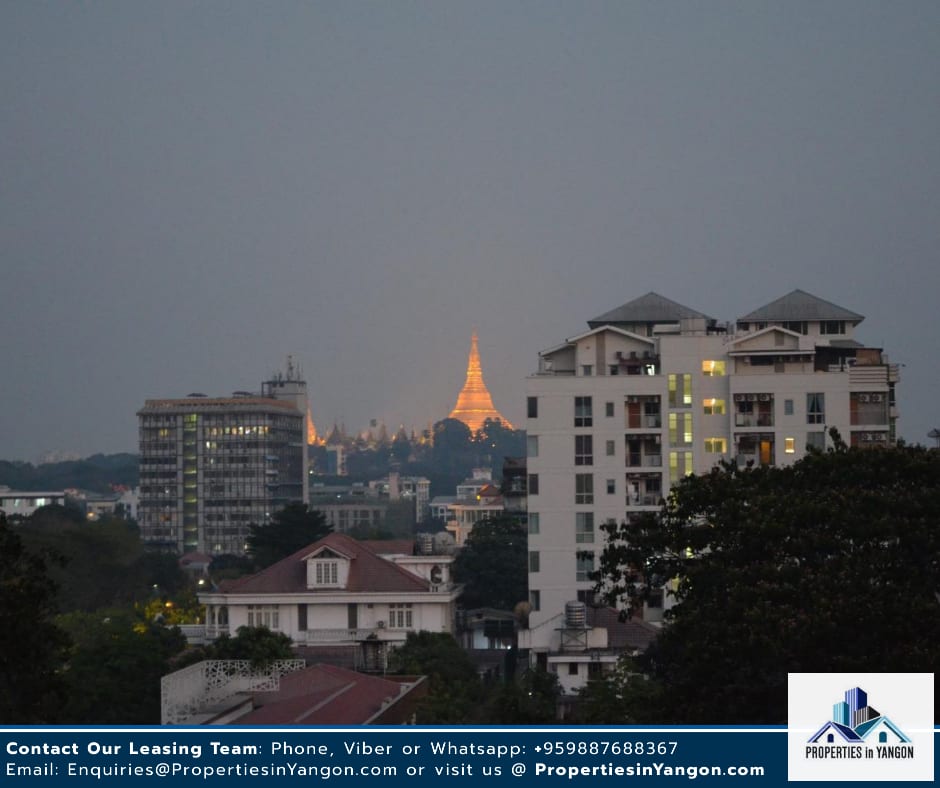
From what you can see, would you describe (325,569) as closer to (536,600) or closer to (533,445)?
(536,600)

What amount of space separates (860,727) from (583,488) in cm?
4474

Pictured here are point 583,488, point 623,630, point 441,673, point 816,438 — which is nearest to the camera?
point 441,673

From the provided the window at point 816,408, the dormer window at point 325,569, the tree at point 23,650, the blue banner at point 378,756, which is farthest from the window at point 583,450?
the blue banner at point 378,756

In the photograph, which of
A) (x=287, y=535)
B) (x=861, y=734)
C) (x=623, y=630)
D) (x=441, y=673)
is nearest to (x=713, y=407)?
(x=623, y=630)

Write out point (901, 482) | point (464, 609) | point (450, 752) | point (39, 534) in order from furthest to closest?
point (39, 534), point (464, 609), point (901, 482), point (450, 752)

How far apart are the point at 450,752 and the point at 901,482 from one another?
14.8 metres

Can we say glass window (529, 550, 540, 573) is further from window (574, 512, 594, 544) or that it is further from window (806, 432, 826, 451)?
window (806, 432, 826, 451)

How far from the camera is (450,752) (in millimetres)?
14469

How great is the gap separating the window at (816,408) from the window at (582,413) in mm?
7296

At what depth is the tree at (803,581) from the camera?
81.7 feet

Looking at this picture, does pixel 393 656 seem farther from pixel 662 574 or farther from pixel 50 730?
pixel 50 730

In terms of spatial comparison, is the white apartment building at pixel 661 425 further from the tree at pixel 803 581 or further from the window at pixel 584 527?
the tree at pixel 803 581

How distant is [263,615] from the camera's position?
5925 cm

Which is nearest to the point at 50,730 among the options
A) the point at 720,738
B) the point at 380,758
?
the point at 380,758
